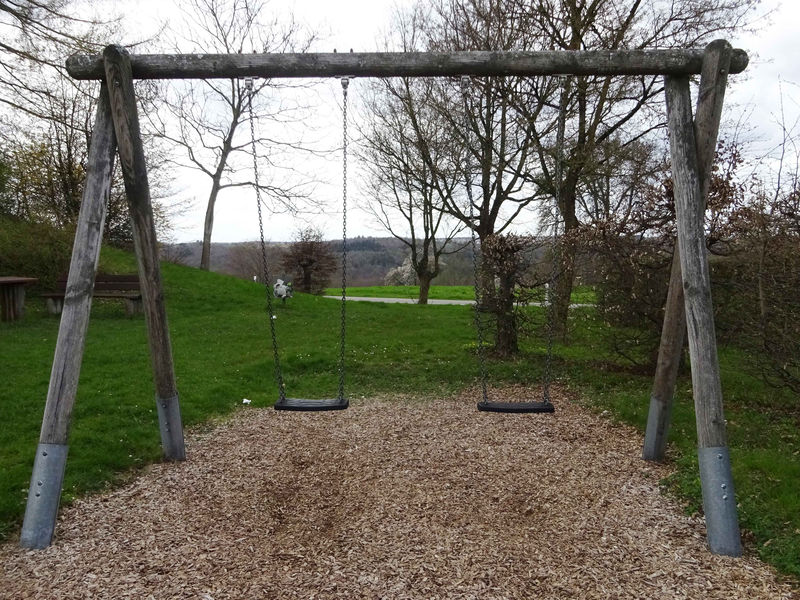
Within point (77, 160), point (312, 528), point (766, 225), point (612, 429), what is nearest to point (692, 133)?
point (766, 225)

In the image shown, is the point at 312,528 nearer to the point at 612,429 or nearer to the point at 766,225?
the point at 612,429

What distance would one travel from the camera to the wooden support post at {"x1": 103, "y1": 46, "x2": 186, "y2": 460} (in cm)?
363

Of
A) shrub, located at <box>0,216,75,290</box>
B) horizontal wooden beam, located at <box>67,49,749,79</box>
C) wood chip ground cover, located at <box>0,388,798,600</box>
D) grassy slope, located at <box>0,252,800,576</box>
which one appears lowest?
wood chip ground cover, located at <box>0,388,798,600</box>

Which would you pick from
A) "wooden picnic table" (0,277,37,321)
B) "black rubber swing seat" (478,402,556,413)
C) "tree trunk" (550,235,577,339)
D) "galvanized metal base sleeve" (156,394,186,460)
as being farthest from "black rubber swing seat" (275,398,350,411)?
"wooden picnic table" (0,277,37,321)

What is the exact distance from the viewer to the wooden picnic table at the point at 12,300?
1051 cm

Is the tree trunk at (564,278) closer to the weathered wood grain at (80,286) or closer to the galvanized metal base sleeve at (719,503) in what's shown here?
the galvanized metal base sleeve at (719,503)

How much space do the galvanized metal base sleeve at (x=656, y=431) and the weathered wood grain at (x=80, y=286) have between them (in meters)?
4.17

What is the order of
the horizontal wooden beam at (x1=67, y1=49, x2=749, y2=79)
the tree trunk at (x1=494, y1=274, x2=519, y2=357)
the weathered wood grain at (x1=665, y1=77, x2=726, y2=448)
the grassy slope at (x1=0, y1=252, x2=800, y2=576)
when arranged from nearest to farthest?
the weathered wood grain at (x1=665, y1=77, x2=726, y2=448)
the horizontal wooden beam at (x1=67, y1=49, x2=749, y2=79)
the grassy slope at (x1=0, y1=252, x2=800, y2=576)
the tree trunk at (x1=494, y1=274, x2=519, y2=357)

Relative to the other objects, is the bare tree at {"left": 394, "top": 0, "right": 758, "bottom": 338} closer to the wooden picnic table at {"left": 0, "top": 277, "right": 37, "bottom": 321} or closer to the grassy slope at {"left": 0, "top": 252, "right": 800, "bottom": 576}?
the grassy slope at {"left": 0, "top": 252, "right": 800, "bottom": 576}

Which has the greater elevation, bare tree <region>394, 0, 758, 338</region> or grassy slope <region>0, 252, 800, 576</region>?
→ bare tree <region>394, 0, 758, 338</region>

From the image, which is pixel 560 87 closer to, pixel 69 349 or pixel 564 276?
pixel 564 276

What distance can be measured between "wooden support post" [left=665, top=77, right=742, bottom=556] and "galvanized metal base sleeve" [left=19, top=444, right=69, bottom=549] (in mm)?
3834

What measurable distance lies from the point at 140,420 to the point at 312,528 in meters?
2.74

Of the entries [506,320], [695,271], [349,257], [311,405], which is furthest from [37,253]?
[349,257]
